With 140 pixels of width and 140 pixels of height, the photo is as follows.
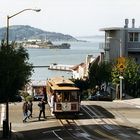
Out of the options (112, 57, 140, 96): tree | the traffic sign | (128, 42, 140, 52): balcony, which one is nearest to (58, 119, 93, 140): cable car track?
the traffic sign

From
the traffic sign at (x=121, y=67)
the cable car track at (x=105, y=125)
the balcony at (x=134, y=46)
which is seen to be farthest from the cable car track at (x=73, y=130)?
the balcony at (x=134, y=46)

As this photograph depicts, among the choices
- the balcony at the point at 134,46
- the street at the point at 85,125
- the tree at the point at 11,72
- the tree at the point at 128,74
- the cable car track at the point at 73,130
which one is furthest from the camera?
the balcony at the point at 134,46

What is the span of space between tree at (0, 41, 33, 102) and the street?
9.10 feet

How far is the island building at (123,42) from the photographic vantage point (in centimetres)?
8081

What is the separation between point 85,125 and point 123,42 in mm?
45242

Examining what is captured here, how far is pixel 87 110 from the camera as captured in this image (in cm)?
4456

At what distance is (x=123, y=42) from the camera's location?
3179 inches

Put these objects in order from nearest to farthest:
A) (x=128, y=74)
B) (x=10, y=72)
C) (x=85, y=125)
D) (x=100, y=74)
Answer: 1. (x=10, y=72)
2. (x=85, y=125)
3. (x=128, y=74)
4. (x=100, y=74)

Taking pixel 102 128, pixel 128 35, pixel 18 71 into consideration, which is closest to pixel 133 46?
pixel 128 35

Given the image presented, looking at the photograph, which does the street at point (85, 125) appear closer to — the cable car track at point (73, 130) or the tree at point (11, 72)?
the cable car track at point (73, 130)

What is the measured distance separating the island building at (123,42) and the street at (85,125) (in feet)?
116

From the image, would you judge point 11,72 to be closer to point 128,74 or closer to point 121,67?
point 121,67

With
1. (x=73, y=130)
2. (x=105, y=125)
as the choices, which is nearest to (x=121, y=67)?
(x=105, y=125)

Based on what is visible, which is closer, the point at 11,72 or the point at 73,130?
the point at 11,72
